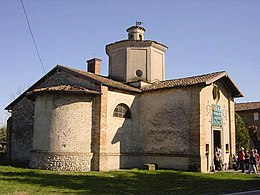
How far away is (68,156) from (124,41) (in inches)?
420

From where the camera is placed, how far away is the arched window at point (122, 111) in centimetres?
2031

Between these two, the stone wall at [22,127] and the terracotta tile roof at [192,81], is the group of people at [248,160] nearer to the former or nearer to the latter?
the terracotta tile roof at [192,81]

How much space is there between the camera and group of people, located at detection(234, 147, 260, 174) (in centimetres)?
1889

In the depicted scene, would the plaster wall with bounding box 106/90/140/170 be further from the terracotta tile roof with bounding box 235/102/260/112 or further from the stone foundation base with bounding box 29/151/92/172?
the terracotta tile roof with bounding box 235/102/260/112

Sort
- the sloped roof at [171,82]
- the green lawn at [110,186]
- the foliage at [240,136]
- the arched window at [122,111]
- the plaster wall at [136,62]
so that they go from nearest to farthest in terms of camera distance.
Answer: the green lawn at [110,186] → the sloped roof at [171,82] → the arched window at [122,111] → the plaster wall at [136,62] → the foliage at [240,136]

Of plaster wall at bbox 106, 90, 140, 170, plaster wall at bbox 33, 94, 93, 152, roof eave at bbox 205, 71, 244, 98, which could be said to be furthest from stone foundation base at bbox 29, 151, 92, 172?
roof eave at bbox 205, 71, 244, 98

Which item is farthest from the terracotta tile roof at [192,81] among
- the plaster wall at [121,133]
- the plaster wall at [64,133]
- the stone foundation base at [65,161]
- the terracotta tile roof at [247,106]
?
the terracotta tile roof at [247,106]

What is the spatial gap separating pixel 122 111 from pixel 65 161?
16.8 feet

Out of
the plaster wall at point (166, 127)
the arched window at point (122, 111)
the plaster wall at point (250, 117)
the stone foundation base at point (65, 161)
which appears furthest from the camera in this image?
the plaster wall at point (250, 117)

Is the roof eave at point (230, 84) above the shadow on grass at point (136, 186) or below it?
above

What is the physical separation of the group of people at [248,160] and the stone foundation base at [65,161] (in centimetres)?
986

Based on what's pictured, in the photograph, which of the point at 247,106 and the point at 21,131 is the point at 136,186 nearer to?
the point at 21,131

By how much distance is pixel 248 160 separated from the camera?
65.7 feet

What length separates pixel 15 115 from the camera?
26469 mm
